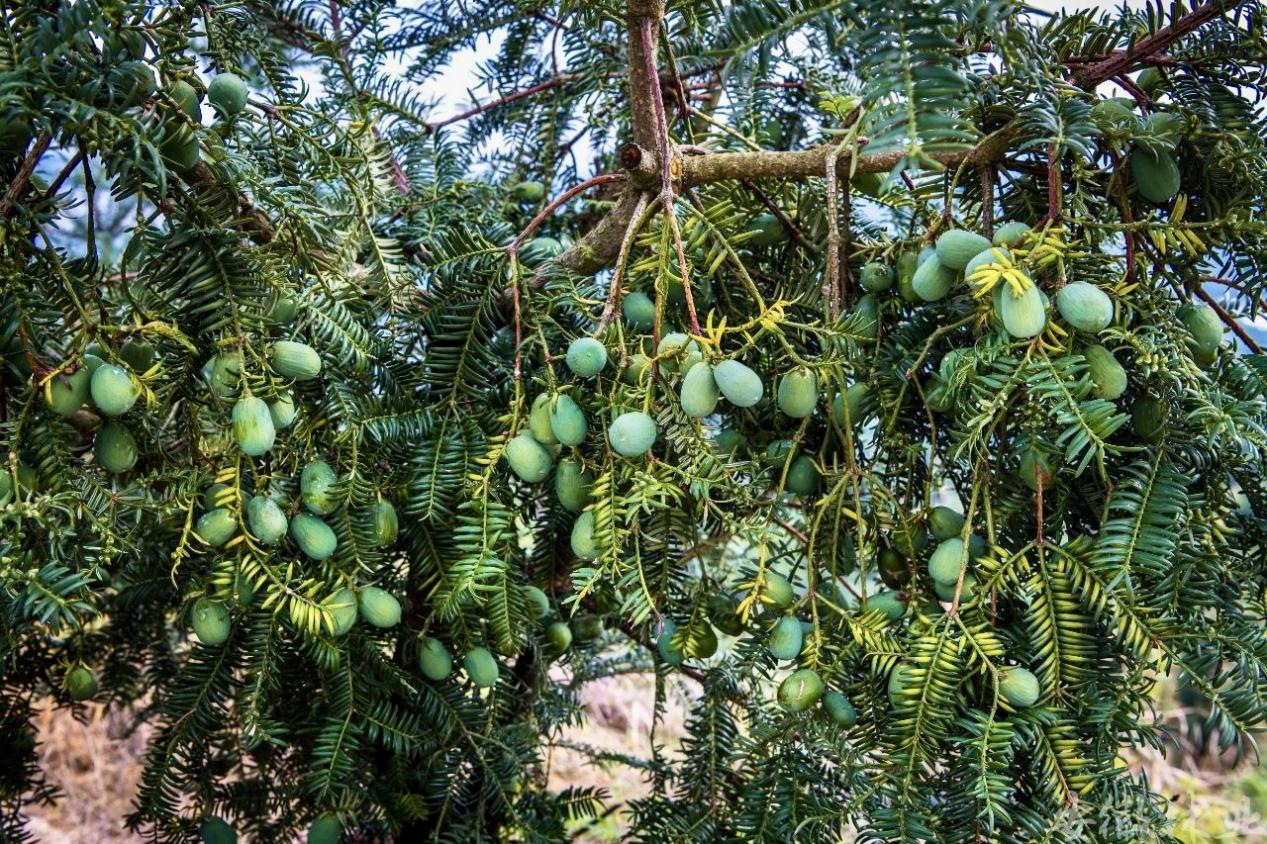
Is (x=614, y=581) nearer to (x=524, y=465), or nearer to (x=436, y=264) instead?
(x=524, y=465)

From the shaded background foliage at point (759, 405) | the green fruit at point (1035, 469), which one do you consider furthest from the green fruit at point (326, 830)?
the green fruit at point (1035, 469)

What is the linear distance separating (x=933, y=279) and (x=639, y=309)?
0.74 feet

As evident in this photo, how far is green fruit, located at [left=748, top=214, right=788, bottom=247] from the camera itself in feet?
2.63

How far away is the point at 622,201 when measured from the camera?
0.78m

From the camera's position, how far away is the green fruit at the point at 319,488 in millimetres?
688

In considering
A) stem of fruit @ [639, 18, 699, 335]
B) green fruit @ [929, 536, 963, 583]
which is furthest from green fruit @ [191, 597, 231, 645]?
green fruit @ [929, 536, 963, 583]

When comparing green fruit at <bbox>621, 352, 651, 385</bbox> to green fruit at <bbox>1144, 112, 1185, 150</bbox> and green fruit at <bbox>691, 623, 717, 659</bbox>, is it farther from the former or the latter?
green fruit at <bbox>1144, 112, 1185, 150</bbox>

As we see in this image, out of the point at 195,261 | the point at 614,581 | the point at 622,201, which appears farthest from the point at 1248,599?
the point at 195,261

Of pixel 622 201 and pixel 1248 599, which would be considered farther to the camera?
pixel 622 201

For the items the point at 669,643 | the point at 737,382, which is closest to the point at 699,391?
the point at 737,382

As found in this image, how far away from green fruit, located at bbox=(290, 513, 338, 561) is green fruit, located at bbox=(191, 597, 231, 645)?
10cm

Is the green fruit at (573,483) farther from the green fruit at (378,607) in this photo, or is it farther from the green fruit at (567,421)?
the green fruit at (378,607)

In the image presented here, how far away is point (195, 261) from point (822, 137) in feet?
2.64

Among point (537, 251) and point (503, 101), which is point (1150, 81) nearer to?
point (537, 251)
